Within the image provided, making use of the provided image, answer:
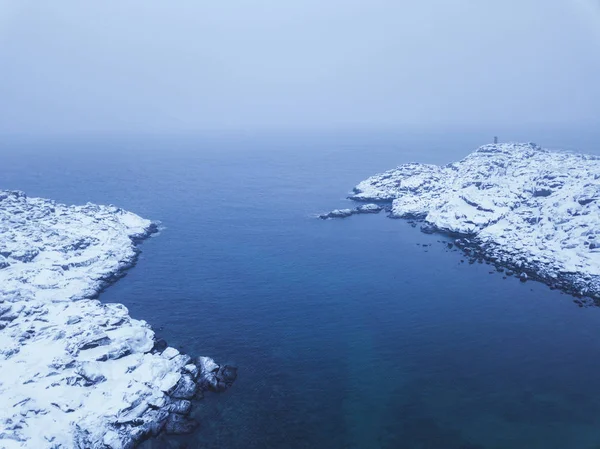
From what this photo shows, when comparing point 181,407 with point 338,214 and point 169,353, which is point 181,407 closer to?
point 169,353

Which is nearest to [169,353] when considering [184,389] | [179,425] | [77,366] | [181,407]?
[184,389]

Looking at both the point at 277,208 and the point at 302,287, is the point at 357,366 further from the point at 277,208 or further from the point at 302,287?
the point at 277,208

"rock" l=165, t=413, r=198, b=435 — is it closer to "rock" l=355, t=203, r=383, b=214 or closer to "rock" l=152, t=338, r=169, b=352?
"rock" l=152, t=338, r=169, b=352

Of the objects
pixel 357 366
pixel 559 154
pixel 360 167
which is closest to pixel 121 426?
pixel 357 366

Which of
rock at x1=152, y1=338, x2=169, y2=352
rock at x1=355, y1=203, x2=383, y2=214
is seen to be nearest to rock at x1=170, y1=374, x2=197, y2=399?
rock at x1=152, y1=338, x2=169, y2=352

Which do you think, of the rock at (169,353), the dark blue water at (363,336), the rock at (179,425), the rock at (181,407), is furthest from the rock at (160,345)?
the rock at (179,425)

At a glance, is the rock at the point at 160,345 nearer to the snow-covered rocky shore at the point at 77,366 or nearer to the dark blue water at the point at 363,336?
the snow-covered rocky shore at the point at 77,366
